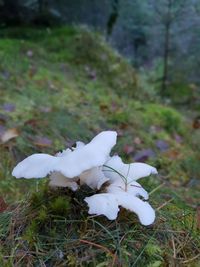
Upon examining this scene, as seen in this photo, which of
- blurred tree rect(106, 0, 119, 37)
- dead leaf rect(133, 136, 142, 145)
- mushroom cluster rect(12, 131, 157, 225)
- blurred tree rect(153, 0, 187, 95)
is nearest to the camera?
mushroom cluster rect(12, 131, 157, 225)

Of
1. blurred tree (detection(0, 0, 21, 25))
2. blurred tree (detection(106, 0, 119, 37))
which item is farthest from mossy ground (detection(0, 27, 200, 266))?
blurred tree (detection(106, 0, 119, 37))

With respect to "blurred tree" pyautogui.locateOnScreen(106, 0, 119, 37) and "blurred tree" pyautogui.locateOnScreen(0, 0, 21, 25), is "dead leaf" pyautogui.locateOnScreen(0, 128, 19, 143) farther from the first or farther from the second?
"blurred tree" pyautogui.locateOnScreen(106, 0, 119, 37)

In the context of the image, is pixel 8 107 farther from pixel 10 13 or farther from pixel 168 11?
pixel 168 11

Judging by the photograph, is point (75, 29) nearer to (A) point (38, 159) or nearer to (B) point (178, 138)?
(B) point (178, 138)

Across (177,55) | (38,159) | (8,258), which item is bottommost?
→ (177,55)

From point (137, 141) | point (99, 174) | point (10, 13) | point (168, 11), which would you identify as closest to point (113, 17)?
point (168, 11)

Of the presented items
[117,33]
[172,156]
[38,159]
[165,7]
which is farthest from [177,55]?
[38,159]
